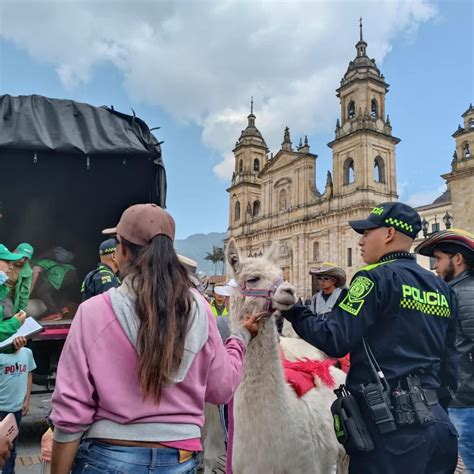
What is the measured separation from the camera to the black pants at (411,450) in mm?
2240

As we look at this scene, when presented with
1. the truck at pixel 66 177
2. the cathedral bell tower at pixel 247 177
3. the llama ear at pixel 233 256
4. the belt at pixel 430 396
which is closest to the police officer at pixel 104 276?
the llama ear at pixel 233 256

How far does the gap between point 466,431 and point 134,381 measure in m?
2.88

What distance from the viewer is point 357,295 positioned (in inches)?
92.9

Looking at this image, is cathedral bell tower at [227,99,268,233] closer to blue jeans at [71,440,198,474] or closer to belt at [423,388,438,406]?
belt at [423,388,438,406]

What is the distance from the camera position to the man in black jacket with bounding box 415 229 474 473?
3.25 m

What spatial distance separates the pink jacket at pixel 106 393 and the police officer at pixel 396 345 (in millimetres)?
995

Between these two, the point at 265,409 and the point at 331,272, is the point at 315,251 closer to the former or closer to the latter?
the point at 331,272

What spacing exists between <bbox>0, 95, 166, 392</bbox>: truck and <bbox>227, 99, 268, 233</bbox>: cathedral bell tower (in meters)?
49.7

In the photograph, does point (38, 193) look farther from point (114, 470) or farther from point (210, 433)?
point (114, 470)

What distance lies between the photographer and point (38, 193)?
6984 mm

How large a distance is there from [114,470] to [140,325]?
1.76 feet

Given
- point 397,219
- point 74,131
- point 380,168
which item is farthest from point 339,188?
point 397,219

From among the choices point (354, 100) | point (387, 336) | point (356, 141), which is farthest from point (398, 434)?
point (354, 100)

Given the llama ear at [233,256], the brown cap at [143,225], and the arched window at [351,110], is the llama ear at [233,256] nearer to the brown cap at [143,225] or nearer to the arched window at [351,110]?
the brown cap at [143,225]
